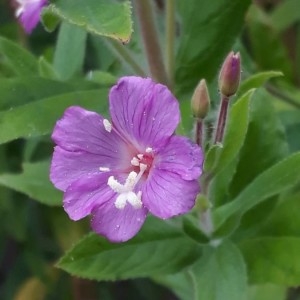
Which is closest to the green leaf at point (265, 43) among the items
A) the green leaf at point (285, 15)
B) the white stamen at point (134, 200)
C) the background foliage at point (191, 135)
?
the green leaf at point (285, 15)

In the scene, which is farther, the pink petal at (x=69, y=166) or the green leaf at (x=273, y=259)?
the green leaf at (x=273, y=259)

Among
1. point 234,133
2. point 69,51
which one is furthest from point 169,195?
point 69,51

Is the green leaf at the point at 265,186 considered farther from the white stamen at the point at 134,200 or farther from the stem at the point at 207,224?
the white stamen at the point at 134,200

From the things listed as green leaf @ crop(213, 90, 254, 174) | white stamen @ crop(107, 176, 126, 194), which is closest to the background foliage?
green leaf @ crop(213, 90, 254, 174)

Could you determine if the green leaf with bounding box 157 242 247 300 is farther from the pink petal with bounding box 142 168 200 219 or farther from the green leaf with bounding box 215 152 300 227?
the pink petal with bounding box 142 168 200 219

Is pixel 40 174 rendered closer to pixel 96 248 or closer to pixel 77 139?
pixel 96 248

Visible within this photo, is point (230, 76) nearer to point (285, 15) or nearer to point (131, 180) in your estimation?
point (131, 180)

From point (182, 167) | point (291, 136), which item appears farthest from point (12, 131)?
point (291, 136)
